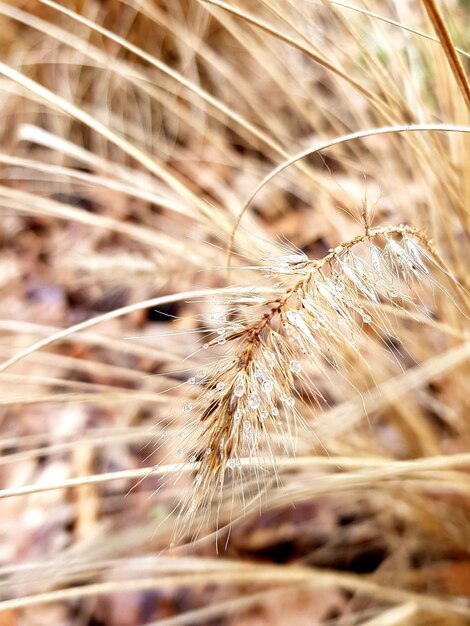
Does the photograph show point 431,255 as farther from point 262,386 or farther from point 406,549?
point 406,549

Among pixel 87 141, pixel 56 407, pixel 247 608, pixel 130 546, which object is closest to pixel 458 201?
pixel 130 546

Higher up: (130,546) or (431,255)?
(431,255)

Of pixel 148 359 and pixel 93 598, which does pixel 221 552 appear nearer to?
pixel 93 598

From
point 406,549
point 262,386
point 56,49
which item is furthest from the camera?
point 56,49

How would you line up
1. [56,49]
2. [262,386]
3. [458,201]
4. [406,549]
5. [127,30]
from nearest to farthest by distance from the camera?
[262,386], [458,201], [406,549], [127,30], [56,49]

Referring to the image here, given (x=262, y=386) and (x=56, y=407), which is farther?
(x=56, y=407)

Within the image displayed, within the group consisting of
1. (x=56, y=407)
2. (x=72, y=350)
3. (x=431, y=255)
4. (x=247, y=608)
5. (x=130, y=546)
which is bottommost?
(x=247, y=608)

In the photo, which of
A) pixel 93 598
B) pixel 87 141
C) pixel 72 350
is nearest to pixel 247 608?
pixel 93 598
